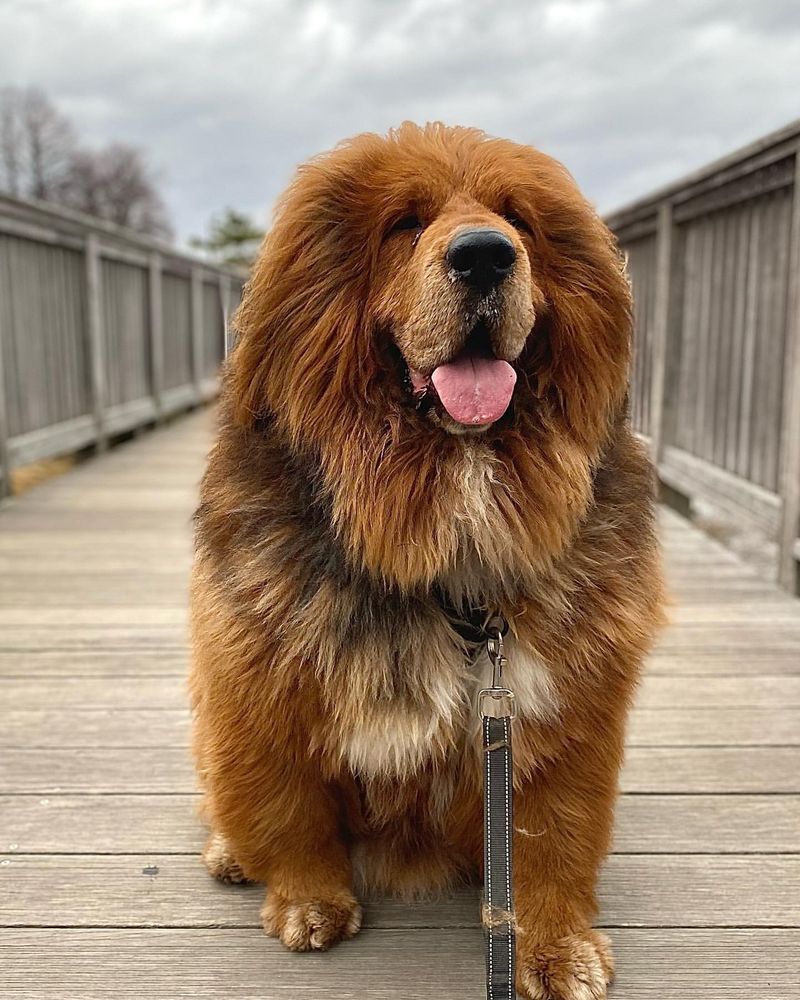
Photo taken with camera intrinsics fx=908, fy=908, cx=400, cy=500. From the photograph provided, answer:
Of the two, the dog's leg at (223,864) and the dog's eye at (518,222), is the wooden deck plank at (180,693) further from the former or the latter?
the dog's eye at (518,222)

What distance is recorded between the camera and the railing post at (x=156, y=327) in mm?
9266

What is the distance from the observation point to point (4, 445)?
5.32 meters

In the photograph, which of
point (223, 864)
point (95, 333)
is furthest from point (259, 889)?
point (95, 333)

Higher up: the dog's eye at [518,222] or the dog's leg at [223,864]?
the dog's eye at [518,222]

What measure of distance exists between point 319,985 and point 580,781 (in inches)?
23.3

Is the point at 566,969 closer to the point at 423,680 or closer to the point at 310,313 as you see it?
the point at 423,680

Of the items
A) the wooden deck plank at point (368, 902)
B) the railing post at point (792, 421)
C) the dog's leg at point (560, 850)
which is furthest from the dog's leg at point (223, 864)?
the railing post at point (792, 421)

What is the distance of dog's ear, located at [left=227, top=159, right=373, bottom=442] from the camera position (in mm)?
1537

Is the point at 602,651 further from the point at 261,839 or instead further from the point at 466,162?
the point at 466,162

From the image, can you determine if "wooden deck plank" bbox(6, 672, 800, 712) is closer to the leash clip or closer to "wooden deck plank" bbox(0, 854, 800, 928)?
"wooden deck plank" bbox(0, 854, 800, 928)

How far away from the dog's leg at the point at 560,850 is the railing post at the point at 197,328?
10.6 metres

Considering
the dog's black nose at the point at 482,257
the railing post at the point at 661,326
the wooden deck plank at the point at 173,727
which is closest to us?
the dog's black nose at the point at 482,257

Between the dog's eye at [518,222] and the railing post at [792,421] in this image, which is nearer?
the dog's eye at [518,222]

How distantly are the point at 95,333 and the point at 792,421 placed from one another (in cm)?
552
